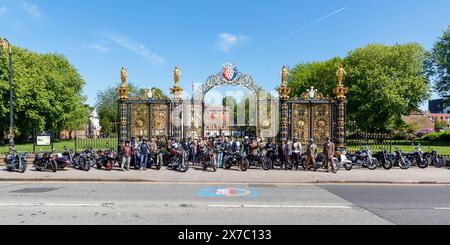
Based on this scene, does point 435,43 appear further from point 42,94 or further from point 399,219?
point 42,94

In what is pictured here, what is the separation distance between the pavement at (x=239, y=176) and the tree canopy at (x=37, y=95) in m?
21.8

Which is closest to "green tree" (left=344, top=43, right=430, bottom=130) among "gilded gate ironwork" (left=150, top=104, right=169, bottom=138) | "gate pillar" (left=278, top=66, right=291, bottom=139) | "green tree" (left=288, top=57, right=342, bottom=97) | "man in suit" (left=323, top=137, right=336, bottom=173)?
"green tree" (left=288, top=57, right=342, bottom=97)

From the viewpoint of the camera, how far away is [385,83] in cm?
3872

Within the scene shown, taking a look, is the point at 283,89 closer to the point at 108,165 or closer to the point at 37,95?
the point at 108,165

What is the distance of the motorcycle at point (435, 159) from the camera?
58.4 ft

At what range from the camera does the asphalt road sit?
7031 mm

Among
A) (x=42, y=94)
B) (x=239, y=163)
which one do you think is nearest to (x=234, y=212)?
(x=239, y=163)

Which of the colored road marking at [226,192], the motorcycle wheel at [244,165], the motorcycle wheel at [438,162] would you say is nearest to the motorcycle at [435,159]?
the motorcycle wheel at [438,162]

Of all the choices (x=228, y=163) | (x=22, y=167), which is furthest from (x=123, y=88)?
(x=228, y=163)

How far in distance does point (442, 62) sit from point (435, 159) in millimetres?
27285

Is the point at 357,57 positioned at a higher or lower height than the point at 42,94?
higher

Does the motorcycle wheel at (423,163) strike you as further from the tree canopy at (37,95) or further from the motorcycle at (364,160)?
the tree canopy at (37,95)
